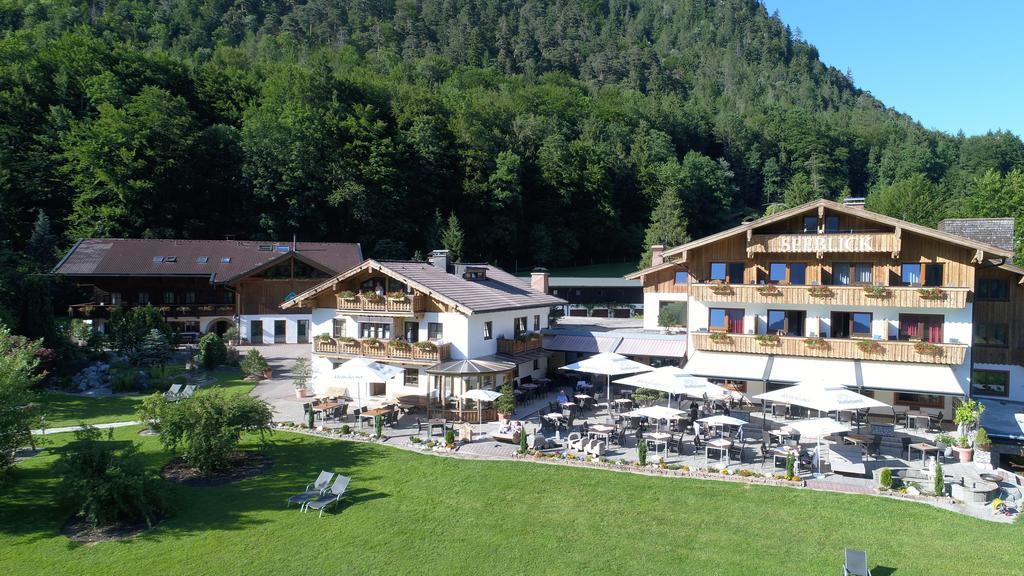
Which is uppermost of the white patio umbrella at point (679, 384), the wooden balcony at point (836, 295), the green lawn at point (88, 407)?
the wooden balcony at point (836, 295)

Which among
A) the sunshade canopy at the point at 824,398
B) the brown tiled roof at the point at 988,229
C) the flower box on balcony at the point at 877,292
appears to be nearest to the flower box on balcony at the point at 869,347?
the flower box on balcony at the point at 877,292

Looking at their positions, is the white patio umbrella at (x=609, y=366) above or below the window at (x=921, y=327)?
below

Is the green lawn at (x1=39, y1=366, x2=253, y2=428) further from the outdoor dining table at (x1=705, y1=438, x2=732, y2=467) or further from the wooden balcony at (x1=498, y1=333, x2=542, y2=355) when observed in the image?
the outdoor dining table at (x1=705, y1=438, x2=732, y2=467)

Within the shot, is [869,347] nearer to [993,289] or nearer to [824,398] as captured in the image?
[824,398]

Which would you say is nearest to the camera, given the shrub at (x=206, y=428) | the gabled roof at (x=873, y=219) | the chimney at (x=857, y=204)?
the shrub at (x=206, y=428)

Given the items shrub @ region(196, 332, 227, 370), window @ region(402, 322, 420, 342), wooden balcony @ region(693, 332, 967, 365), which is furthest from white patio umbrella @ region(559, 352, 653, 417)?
shrub @ region(196, 332, 227, 370)

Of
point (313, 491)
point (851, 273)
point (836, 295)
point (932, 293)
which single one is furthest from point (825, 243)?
point (313, 491)

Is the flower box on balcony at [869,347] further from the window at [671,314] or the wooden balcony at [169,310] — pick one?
the wooden balcony at [169,310]
